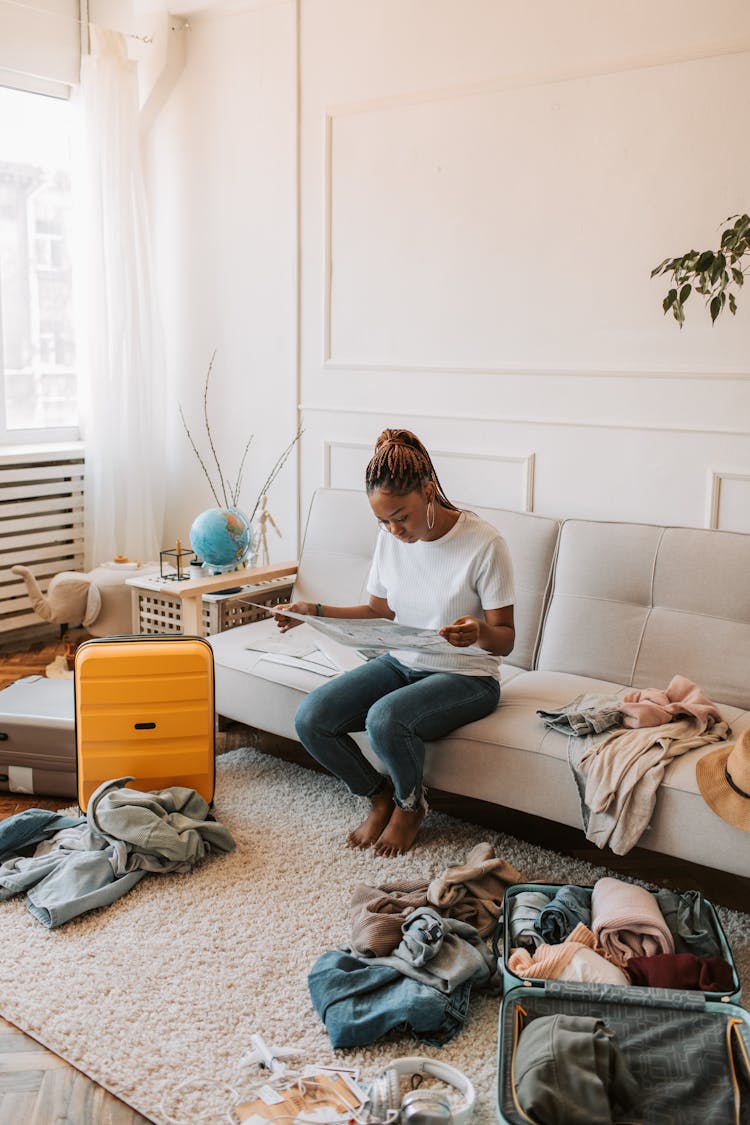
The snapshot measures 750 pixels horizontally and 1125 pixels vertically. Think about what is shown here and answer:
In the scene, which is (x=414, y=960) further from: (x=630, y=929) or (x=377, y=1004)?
(x=630, y=929)

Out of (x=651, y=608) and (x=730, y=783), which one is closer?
(x=730, y=783)

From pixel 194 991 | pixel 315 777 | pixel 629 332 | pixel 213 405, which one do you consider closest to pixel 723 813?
pixel 194 991

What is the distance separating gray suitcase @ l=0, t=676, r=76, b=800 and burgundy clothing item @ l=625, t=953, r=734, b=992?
A: 162 centimetres

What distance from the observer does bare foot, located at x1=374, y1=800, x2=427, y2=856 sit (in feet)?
8.64

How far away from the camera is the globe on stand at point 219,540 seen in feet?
11.3

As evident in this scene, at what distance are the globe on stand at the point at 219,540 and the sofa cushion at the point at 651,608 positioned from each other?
3.45 ft

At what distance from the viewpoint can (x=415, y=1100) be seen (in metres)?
1.73

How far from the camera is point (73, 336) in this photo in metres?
4.67

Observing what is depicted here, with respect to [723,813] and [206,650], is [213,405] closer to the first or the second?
[206,650]

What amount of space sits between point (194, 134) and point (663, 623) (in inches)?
109

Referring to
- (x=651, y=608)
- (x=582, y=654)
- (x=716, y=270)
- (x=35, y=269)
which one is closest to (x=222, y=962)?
(x=582, y=654)

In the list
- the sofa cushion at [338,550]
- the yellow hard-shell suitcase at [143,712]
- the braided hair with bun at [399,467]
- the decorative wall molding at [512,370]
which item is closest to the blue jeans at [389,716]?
the yellow hard-shell suitcase at [143,712]

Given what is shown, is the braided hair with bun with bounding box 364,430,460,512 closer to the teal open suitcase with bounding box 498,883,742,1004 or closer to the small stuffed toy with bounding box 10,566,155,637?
the teal open suitcase with bounding box 498,883,742,1004

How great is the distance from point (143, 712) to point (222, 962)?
0.75 m
